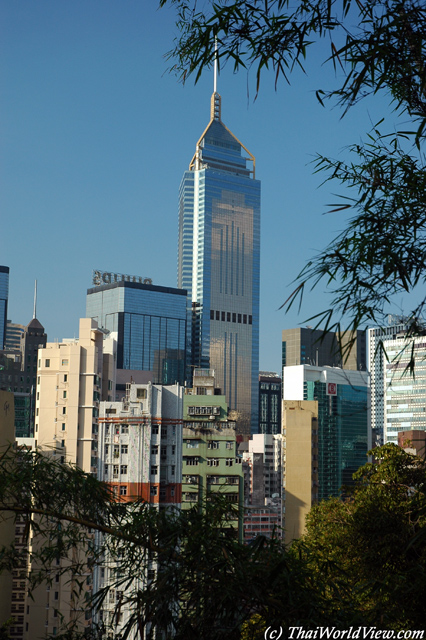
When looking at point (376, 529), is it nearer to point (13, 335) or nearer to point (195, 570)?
point (195, 570)

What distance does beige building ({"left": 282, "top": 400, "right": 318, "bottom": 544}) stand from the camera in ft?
180

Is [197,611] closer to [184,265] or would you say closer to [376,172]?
[376,172]

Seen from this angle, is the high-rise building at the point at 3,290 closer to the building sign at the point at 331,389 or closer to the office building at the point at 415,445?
the building sign at the point at 331,389

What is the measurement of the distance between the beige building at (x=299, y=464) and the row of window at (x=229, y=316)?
8635cm

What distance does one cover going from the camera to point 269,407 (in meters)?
148

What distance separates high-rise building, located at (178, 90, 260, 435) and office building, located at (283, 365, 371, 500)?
37.4 meters

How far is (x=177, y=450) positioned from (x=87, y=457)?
6.74 m

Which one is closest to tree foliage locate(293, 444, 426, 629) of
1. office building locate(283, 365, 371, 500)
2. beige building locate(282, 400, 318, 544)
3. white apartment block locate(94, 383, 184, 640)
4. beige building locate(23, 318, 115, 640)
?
white apartment block locate(94, 383, 184, 640)

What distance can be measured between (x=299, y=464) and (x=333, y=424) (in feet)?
135

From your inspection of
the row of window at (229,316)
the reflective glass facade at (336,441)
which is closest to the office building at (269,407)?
the row of window at (229,316)

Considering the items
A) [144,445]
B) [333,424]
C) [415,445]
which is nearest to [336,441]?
[333,424]

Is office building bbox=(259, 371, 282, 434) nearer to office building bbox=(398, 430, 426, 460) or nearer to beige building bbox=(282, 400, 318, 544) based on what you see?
beige building bbox=(282, 400, 318, 544)

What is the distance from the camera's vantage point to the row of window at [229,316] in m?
143

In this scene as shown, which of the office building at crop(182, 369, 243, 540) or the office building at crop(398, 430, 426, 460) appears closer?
the office building at crop(398, 430, 426, 460)
